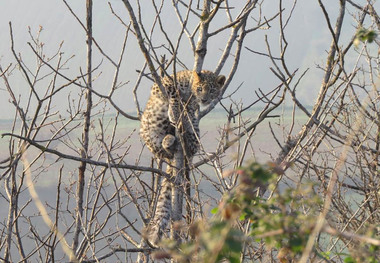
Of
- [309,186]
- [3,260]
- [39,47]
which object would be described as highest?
[39,47]

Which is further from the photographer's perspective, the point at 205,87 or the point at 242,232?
the point at 205,87

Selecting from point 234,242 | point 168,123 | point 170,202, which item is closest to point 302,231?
point 234,242

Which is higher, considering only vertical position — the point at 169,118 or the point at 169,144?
the point at 169,118

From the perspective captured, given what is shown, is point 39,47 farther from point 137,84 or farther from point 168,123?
point 137,84

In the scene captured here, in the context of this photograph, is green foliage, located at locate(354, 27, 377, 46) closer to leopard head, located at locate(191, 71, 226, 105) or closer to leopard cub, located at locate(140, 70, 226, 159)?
leopard cub, located at locate(140, 70, 226, 159)

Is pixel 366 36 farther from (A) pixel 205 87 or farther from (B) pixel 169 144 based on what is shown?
(A) pixel 205 87

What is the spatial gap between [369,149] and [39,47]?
3639 millimetres

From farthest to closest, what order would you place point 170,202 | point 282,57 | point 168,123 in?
point 168,123
point 170,202
point 282,57

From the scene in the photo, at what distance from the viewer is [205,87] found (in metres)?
7.54

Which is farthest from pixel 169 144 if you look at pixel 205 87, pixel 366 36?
pixel 366 36

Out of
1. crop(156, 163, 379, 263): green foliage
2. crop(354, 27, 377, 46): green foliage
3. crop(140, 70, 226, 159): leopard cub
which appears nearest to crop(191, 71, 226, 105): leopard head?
crop(140, 70, 226, 159): leopard cub

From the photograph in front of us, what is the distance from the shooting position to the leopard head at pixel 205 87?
7.47 m

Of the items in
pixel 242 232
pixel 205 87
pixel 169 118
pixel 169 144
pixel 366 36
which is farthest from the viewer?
pixel 205 87

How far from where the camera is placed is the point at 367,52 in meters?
7.23
